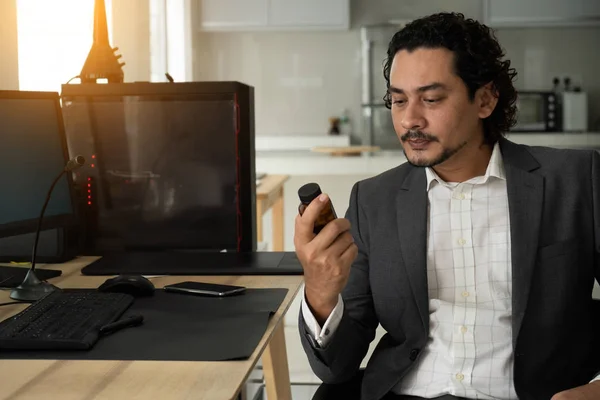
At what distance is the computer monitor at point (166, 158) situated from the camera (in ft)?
6.56

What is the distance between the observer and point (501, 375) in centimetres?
144

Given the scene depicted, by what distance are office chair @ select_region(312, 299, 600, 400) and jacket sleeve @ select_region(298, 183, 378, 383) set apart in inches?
0.5

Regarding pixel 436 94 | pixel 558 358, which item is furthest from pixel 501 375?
pixel 436 94

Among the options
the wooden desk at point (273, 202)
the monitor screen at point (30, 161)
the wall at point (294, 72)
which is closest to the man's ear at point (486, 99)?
the monitor screen at point (30, 161)

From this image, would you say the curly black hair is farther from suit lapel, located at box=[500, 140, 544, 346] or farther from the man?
suit lapel, located at box=[500, 140, 544, 346]

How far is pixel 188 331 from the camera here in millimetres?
1248

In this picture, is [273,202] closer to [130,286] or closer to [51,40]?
[51,40]

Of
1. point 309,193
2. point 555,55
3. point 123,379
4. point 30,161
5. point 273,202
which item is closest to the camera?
point 123,379

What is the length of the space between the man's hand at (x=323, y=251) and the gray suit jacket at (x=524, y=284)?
0.13 meters

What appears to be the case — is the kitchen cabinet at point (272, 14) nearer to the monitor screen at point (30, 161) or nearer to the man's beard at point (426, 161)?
the monitor screen at point (30, 161)

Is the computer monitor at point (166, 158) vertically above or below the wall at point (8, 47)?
below

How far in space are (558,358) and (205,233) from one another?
0.91 m

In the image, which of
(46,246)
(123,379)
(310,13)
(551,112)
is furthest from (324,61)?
(123,379)

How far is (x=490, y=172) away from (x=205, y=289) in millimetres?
561
